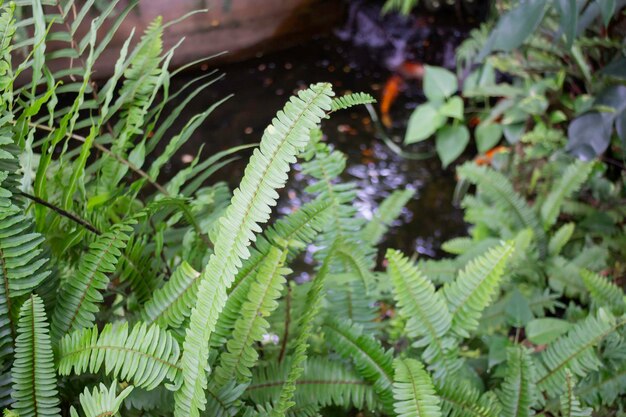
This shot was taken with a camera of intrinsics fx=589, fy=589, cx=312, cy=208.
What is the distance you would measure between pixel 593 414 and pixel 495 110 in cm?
209

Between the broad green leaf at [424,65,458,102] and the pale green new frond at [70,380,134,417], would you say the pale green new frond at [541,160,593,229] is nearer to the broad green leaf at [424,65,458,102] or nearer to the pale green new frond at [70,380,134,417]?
the broad green leaf at [424,65,458,102]

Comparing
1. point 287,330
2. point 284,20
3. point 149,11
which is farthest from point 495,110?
point 287,330

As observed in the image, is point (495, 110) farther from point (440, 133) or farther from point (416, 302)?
point (416, 302)

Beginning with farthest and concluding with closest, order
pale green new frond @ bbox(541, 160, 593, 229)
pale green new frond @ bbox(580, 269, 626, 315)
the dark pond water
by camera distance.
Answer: the dark pond water
pale green new frond @ bbox(541, 160, 593, 229)
pale green new frond @ bbox(580, 269, 626, 315)

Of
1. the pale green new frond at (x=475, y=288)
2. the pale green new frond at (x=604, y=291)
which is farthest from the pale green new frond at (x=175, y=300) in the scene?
the pale green new frond at (x=604, y=291)

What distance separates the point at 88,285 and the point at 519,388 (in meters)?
0.71

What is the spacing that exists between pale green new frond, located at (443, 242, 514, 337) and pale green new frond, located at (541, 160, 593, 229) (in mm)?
1127

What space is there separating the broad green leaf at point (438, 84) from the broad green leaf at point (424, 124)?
0.07m

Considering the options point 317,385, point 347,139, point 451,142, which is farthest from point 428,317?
point 347,139

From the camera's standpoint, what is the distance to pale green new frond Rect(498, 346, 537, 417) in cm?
98

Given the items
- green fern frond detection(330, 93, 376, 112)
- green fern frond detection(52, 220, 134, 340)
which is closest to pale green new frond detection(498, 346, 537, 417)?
green fern frond detection(330, 93, 376, 112)

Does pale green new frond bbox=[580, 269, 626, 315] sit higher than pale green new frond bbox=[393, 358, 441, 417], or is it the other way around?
pale green new frond bbox=[393, 358, 441, 417]

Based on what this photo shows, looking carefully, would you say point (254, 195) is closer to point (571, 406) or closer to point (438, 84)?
point (571, 406)

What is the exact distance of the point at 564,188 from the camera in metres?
2.06
